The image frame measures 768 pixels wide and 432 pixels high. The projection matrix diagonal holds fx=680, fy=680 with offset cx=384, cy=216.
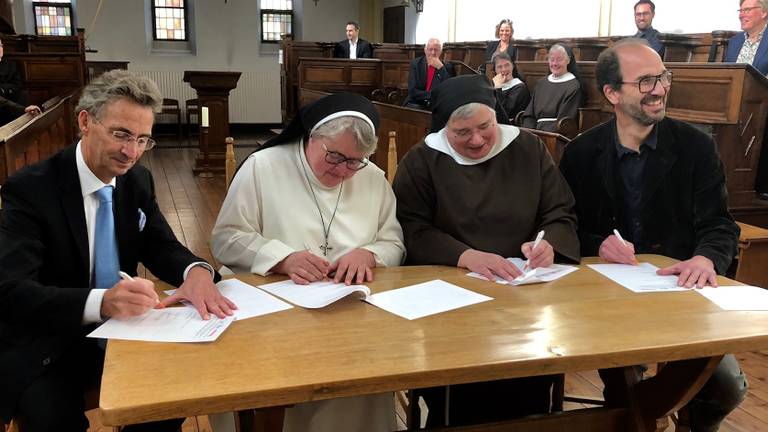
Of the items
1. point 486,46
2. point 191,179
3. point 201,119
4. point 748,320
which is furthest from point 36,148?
point 486,46

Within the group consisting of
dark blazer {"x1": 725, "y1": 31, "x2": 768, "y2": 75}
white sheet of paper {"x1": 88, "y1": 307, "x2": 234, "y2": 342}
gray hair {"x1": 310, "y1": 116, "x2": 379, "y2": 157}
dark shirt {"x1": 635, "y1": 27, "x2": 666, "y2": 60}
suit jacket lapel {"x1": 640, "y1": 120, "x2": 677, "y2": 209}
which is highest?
dark shirt {"x1": 635, "y1": 27, "x2": 666, "y2": 60}

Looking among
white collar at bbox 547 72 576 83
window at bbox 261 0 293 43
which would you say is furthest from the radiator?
white collar at bbox 547 72 576 83

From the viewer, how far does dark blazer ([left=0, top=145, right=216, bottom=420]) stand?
1.73 meters

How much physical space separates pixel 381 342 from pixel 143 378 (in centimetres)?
52

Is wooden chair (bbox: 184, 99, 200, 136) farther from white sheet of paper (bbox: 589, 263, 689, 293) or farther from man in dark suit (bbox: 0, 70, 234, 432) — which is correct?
white sheet of paper (bbox: 589, 263, 689, 293)

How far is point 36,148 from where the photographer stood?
5.20m

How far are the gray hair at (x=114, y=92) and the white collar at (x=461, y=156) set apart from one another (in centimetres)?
107

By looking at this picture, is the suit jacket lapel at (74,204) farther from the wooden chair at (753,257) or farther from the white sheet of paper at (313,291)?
the wooden chair at (753,257)

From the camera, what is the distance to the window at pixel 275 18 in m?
15.4

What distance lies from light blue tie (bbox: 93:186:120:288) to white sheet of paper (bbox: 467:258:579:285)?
3.60 ft

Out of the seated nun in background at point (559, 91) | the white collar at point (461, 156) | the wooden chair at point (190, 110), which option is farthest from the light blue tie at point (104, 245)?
the wooden chair at point (190, 110)

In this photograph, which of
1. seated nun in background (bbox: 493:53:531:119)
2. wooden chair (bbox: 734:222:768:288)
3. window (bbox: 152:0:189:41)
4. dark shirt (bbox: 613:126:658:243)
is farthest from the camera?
window (bbox: 152:0:189:41)

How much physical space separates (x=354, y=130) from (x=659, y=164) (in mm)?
1140

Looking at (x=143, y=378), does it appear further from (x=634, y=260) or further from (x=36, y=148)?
(x=36, y=148)
